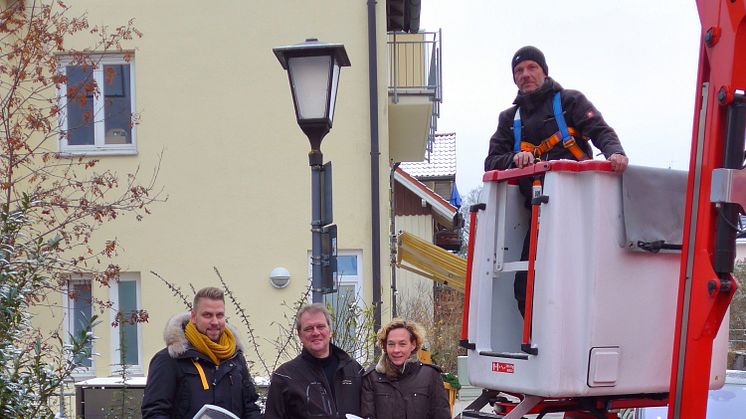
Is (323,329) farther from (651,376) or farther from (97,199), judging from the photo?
(97,199)

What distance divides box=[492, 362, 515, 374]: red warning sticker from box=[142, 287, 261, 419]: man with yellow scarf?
130 cm

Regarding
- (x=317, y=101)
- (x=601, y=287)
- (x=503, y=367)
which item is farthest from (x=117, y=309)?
(x=601, y=287)

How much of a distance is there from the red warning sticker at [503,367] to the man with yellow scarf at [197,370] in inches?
51.2

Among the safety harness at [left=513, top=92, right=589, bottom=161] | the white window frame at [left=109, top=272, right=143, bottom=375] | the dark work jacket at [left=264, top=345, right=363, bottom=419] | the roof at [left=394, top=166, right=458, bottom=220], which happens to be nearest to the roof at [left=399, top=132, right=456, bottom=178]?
the roof at [left=394, top=166, right=458, bottom=220]

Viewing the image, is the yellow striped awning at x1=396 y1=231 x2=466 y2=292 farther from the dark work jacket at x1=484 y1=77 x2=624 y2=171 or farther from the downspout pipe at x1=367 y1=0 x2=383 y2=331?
the dark work jacket at x1=484 y1=77 x2=624 y2=171

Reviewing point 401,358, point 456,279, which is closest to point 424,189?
point 456,279

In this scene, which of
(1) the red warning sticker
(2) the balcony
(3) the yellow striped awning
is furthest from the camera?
(3) the yellow striped awning

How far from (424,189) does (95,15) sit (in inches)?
676

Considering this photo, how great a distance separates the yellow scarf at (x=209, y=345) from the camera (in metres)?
5.04

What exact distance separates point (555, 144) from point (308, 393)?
5.66 feet

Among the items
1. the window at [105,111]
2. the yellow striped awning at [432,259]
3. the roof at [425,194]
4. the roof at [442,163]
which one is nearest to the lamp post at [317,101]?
the window at [105,111]

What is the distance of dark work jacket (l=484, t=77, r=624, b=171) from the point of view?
4984 millimetres

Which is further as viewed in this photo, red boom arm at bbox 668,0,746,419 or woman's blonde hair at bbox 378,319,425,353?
woman's blonde hair at bbox 378,319,425,353

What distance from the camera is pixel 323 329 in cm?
506
